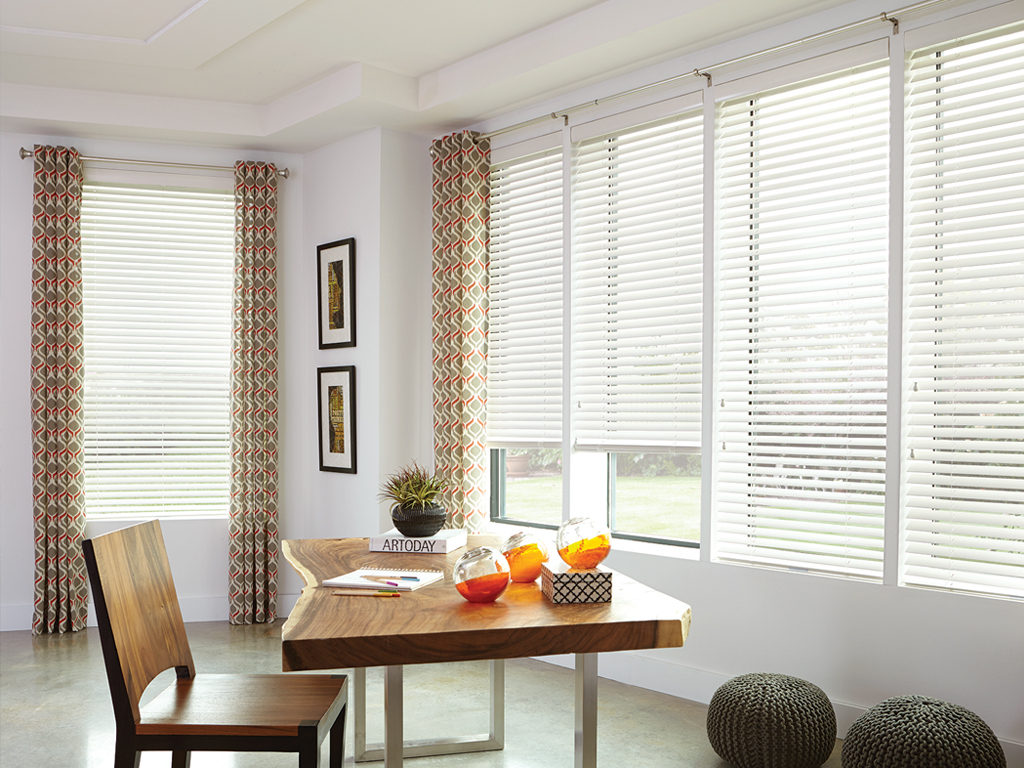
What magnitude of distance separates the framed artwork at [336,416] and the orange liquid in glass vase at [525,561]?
2838mm

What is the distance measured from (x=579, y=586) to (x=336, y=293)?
341cm

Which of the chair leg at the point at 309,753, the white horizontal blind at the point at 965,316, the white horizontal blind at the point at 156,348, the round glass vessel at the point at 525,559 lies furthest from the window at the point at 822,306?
the white horizontal blind at the point at 156,348

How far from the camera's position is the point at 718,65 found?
3.64 metres

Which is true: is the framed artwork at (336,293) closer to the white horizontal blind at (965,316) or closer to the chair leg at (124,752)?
the white horizontal blind at (965,316)

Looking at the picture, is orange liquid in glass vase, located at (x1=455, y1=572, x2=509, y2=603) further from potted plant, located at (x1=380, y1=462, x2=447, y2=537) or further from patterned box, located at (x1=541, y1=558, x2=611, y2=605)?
potted plant, located at (x1=380, y1=462, x2=447, y2=537)

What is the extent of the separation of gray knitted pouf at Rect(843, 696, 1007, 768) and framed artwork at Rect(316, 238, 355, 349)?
3322 mm

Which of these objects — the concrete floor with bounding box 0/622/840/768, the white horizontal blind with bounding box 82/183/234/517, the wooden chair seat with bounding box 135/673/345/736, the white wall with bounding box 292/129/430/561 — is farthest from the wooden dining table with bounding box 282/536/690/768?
the white horizontal blind with bounding box 82/183/234/517

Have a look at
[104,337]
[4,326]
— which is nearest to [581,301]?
[104,337]

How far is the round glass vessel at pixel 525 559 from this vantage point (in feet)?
7.39

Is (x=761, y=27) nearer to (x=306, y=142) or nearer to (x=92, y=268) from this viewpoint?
(x=306, y=142)

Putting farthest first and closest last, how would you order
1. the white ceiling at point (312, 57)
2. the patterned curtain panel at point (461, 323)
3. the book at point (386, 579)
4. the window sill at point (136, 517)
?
the window sill at point (136, 517), the patterned curtain panel at point (461, 323), the white ceiling at point (312, 57), the book at point (386, 579)

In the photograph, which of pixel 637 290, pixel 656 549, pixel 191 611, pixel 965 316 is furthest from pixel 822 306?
pixel 191 611

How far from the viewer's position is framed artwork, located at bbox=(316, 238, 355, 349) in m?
4.97

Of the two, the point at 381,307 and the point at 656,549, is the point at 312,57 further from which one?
the point at 656,549
